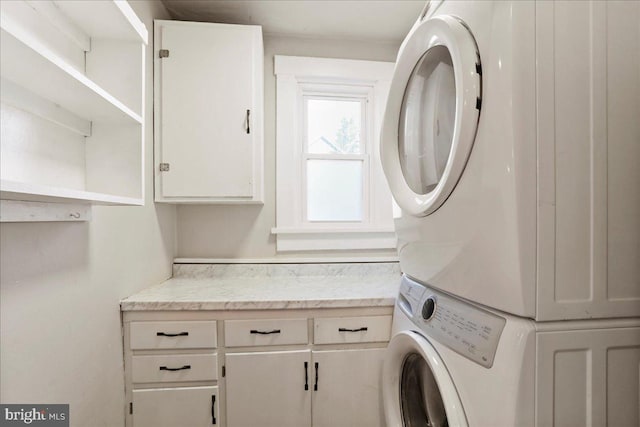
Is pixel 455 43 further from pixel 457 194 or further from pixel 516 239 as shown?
pixel 516 239

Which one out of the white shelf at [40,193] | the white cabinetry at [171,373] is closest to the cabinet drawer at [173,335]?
the white cabinetry at [171,373]

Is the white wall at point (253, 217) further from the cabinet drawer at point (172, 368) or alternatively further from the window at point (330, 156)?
the cabinet drawer at point (172, 368)

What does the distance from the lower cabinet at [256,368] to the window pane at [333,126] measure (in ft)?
3.76

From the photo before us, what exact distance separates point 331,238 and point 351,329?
74 centimetres

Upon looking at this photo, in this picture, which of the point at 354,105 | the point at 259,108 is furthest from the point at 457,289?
the point at 354,105

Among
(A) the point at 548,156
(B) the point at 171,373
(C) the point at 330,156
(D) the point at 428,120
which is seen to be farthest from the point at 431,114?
(B) the point at 171,373

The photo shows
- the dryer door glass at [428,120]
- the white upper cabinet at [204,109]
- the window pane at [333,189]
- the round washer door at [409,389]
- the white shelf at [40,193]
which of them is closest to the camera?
the white shelf at [40,193]

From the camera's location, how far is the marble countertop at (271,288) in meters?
1.38

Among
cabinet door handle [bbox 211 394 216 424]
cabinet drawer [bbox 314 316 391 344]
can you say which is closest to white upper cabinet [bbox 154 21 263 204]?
cabinet drawer [bbox 314 316 391 344]

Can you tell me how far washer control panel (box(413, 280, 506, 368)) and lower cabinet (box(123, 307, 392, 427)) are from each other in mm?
589

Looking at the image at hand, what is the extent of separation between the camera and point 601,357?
0.67 m

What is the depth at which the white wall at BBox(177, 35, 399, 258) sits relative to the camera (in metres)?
2.00

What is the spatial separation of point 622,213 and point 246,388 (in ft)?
4.78

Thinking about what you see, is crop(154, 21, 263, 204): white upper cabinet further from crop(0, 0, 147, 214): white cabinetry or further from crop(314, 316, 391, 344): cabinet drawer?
crop(314, 316, 391, 344): cabinet drawer
